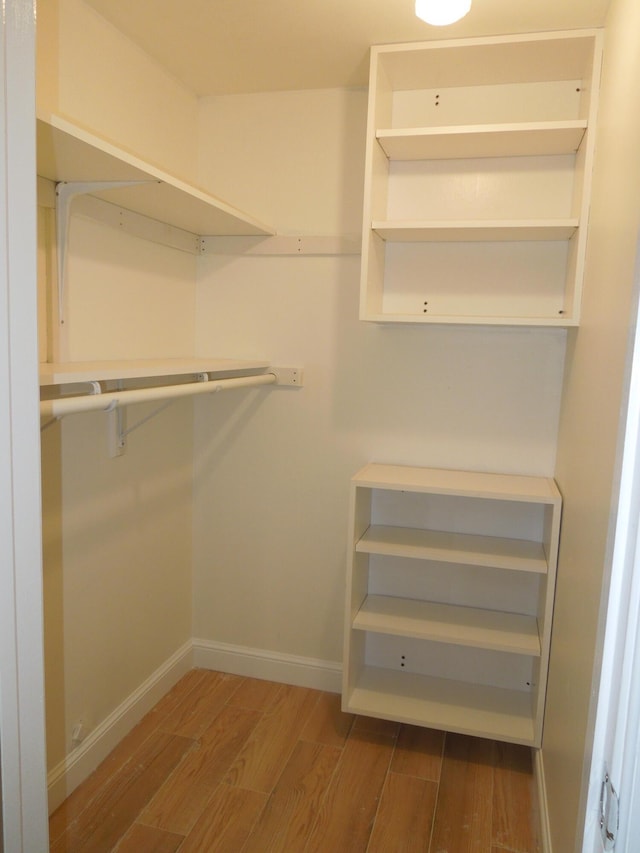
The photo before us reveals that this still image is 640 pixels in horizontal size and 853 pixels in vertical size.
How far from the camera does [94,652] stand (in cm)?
203

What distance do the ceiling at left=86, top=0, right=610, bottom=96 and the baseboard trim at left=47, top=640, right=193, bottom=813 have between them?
226 cm

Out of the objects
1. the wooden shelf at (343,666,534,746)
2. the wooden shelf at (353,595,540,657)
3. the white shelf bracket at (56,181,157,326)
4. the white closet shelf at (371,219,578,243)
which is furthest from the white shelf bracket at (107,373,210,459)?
the wooden shelf at (343,666,534,746)

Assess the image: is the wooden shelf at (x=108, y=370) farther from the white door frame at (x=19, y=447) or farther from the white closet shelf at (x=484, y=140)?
the white closet shelf at (x=484, y=140)

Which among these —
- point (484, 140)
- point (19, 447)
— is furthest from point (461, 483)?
point (19, 447)

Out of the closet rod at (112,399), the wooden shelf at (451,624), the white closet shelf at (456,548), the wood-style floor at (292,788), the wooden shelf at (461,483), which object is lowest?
the wood-style floor at (292,788)

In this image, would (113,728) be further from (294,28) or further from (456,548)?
(294,28)

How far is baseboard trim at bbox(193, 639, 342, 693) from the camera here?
253 cm

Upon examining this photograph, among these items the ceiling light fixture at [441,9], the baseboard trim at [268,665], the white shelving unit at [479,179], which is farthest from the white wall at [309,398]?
the ceiling light fixture at [441,9]

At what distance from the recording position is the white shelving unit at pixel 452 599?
6.70 ft

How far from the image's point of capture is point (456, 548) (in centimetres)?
214

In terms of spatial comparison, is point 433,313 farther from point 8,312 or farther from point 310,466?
point 8,312

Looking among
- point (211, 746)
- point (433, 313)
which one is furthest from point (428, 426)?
point (211, 746)

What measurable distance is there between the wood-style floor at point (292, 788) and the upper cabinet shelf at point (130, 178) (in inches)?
72.2

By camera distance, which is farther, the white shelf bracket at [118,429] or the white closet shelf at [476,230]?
the white shelf bracket at [118,429]
